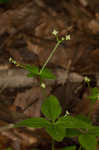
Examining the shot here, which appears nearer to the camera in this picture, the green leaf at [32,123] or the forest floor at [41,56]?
the green leaf at [32,123]

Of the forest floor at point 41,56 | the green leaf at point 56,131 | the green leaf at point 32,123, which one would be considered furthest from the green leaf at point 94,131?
the forest floor at point 41,56

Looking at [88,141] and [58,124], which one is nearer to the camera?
[58,124]

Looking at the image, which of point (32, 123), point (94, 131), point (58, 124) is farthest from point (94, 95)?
point (32, 123)

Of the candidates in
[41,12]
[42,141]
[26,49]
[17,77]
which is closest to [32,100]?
[17,77]

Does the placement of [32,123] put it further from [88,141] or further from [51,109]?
[88,141]

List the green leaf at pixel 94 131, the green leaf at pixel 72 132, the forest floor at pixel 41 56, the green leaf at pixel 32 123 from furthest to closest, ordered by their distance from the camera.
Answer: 1. the forest floor at pixel 41 56
2. the green leaf at pixel 72 132
3. the green leaf at pixel 94 131
4. the green leaf at pixel 32 123

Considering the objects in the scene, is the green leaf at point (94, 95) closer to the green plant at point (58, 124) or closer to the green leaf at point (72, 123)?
the green plant at point (58, 124)
